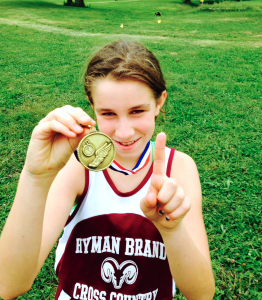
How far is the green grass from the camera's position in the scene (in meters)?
3.08

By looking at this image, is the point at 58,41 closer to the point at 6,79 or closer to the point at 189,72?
the point at 6,79

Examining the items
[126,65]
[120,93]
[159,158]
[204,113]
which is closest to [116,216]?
[159,158]

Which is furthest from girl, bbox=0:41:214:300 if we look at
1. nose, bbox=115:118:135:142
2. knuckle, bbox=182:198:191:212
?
knuckle, bbox=182:198:191:212

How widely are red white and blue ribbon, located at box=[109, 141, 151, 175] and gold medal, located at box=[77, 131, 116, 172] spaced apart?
0.35 m

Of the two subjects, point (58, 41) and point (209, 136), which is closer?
point (209, 136)

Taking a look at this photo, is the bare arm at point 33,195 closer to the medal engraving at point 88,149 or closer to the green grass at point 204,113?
the medal engraving at point 88,149

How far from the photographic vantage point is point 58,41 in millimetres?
13508

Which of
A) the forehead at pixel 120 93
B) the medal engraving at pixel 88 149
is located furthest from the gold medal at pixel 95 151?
the forehead at pixel 120 93

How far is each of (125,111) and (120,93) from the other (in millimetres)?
126

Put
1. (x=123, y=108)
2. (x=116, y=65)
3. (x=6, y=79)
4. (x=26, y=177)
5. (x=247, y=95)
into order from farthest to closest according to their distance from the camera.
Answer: (x=6, y=79) < (x=247, y=95) < (x=116, y=65) < (x=123, y=108) < (x=26, y=177)

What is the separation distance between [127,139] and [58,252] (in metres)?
1.05

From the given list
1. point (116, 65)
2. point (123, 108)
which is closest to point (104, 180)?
point (123, 108)

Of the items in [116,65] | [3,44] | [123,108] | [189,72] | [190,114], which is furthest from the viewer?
[3,44]

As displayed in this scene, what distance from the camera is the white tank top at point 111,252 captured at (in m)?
1.79
